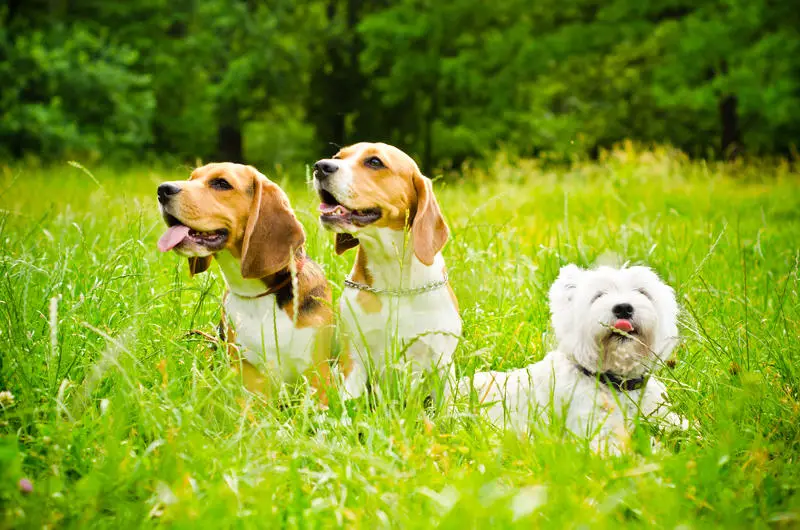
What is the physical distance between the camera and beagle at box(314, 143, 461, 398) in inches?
123

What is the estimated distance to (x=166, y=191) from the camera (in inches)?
118

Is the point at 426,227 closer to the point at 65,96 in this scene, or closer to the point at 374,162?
the point at 374,162

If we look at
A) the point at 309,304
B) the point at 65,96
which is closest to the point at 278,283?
the point at 309,304

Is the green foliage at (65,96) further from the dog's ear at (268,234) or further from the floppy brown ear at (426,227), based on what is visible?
the floppy brown ear at (426,227)

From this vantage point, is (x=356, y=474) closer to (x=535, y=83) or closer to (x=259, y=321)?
(x=259, y=321)

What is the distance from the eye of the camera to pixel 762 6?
16.3m

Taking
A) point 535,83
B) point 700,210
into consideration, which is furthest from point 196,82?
point 700,210

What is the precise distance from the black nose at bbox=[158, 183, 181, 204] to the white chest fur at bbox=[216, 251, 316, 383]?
352 millimetres

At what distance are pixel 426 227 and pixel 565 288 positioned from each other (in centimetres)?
80

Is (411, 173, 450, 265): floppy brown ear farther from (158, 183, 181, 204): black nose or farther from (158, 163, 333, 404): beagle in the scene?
(158, 183, 181, 204): black nose

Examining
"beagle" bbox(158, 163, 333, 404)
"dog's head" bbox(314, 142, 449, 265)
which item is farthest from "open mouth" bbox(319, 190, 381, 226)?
"beagle" bbox(158, 163, 333, 404)

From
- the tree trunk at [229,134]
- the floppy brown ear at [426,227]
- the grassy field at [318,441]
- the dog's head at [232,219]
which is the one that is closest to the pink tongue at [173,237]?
the dog's head at [232,219]

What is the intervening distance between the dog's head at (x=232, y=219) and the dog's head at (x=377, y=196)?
24cm

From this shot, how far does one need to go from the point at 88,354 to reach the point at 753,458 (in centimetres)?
272
